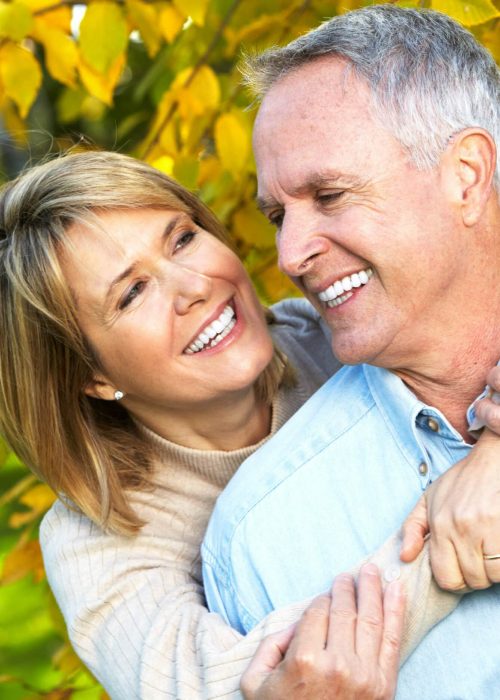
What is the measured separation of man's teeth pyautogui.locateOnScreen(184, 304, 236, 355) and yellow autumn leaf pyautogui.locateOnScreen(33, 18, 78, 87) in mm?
635

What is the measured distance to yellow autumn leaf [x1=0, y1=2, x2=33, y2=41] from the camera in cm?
238

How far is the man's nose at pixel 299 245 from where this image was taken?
2.01 metres

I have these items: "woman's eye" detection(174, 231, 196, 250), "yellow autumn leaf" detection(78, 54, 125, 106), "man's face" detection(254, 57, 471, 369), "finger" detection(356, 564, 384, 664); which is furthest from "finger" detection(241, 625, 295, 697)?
"yellow autumn leaf" detection(78, 54, 125, 106)

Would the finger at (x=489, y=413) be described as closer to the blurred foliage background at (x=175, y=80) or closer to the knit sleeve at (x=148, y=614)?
the knit sleeve at (x=148, y=614)

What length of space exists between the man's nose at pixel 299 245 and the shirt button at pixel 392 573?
1.83 ft

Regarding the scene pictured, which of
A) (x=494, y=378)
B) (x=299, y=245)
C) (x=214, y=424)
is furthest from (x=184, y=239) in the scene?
(x=494, y=378)

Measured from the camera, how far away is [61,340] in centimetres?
251

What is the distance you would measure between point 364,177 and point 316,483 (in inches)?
23.5

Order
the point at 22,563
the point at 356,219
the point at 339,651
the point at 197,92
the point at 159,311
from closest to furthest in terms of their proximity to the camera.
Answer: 1. the point at 339,651
2. the point at 356,219
3. the point at 159,311
4. the point at 197,92
5. the point at 22,563

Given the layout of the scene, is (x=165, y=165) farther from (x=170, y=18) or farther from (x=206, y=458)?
(x=206, y=458)

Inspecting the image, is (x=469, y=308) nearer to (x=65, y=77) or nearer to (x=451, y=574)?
(x=451, y=574)

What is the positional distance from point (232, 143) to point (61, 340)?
626mm

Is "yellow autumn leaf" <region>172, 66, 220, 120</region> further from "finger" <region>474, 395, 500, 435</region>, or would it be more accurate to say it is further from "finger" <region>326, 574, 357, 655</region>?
"finger" <region>326, 574, 357, 655</region>

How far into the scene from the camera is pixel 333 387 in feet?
7.48
